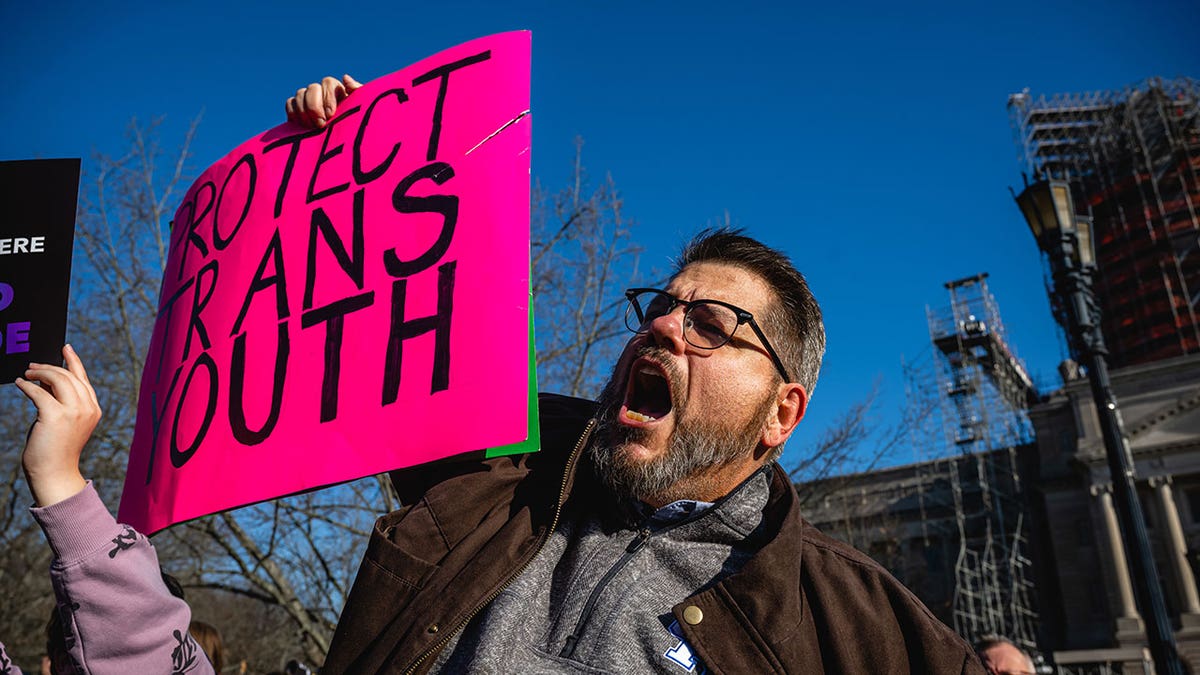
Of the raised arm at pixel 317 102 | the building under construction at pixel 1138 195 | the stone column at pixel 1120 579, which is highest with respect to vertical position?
the building under construction at pixel 1138 195

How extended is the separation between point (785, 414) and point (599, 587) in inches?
30.3

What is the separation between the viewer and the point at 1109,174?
53.3 metres

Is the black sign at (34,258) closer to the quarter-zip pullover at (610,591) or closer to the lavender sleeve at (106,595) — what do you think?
the lavender sleeve at (106,595)

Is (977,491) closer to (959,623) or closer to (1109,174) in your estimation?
(959,623)

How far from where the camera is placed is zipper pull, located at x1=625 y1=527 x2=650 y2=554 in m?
2.16

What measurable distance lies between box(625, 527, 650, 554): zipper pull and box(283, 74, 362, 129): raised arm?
166 centimetres

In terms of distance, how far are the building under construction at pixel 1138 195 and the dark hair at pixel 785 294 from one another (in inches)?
2011

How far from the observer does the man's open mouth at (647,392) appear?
240cm

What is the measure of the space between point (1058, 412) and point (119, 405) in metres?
46.2

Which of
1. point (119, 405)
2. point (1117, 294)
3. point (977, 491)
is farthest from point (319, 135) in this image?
point (1117, 294)

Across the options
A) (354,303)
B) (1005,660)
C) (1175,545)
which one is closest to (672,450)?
(354,303)

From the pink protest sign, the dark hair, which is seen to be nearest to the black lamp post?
the dark hair

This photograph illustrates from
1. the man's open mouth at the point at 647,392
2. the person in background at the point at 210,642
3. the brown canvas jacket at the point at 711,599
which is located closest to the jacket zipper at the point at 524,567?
the brown canvas jacket at the point at 711,599

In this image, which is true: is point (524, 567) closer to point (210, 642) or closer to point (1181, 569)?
point (210, 642)
